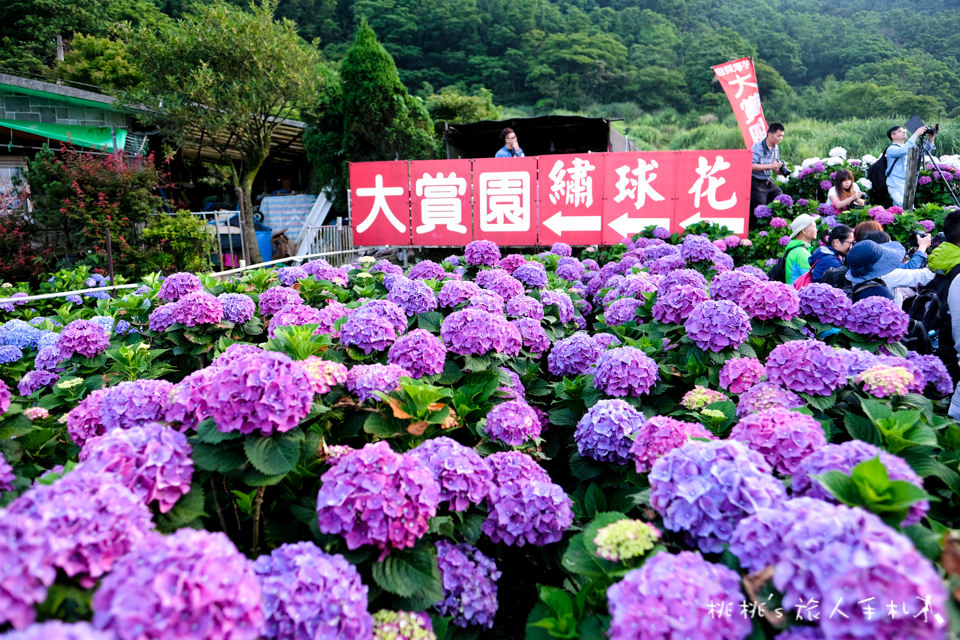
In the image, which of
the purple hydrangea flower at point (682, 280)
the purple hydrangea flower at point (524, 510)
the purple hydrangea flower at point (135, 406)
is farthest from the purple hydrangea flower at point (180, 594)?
the purple hydrangea flower at point (682, 280)

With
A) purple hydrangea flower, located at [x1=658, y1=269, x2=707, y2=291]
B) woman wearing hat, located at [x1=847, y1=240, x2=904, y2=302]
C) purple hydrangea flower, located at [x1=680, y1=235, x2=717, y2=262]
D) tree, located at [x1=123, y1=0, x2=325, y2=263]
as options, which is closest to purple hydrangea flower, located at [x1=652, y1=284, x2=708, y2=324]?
purple hydrangea flower, located at [x1=658, y1=269, x2=707, y2=291]

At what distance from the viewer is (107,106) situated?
40.5ft

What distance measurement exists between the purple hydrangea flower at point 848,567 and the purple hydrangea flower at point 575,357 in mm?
1586

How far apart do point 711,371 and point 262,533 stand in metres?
1.83

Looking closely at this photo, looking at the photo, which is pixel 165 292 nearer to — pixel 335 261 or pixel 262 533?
pixel 262 533

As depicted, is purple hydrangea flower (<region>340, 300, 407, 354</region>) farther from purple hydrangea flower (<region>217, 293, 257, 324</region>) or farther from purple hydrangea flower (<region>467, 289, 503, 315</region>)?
purple hydrangea flower (<region>217, 293, 257, 324</region>)

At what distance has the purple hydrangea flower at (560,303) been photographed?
325 centimetres

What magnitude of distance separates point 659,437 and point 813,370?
67cm

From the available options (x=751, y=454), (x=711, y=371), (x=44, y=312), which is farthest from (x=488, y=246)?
(x=44, y=312)

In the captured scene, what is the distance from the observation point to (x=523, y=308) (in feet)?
9.78

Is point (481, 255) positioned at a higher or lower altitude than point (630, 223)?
lower

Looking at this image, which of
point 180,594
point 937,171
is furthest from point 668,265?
point 937,171

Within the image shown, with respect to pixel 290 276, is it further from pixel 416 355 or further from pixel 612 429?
pixel 612 429

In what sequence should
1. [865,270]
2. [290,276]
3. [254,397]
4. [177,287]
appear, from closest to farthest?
A: 1. [254,397]
2. [177,287]
3. [865,270]
4. [290,276]
